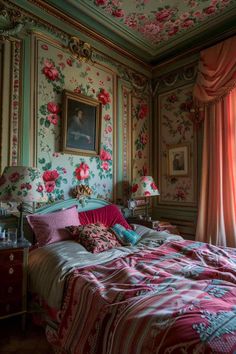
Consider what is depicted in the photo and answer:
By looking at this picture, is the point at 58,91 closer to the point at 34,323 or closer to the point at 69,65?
the point at 69,65

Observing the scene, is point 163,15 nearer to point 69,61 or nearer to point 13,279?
point 69,61

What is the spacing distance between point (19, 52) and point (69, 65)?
60 centimetres

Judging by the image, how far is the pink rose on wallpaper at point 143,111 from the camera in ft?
12.4

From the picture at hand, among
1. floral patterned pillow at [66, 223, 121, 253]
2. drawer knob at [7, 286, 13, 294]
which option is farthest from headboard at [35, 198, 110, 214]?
drawer knob at [7, 286, 13, 294]

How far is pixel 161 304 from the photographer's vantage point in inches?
43.7

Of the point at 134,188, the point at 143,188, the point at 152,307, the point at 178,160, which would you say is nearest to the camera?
the point at 152,307

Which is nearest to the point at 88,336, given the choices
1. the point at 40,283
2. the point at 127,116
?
the point at 40,283

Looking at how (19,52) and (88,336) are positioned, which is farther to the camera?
(19,52)

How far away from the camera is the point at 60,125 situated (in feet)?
8.98

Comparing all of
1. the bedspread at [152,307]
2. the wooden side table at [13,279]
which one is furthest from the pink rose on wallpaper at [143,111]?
the wooden side table at [13,279]

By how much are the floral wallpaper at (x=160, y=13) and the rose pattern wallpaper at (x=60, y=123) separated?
640mm

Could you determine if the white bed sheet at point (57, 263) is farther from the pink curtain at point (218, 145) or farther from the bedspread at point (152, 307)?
the pink curtain at point (218, 145)

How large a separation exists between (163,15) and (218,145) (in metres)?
1.74

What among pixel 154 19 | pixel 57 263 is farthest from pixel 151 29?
pixel 57 263
